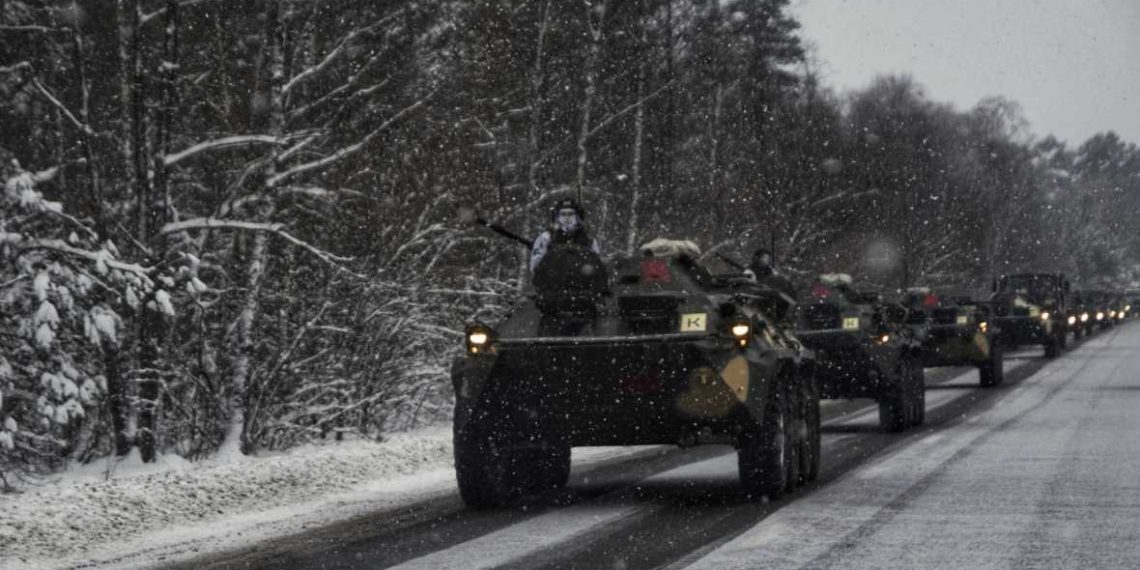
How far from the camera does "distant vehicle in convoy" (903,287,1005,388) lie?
100 feet

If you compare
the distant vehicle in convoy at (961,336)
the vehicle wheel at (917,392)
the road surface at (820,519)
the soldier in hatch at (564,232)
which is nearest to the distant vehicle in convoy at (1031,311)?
the distant vehicle in convoy at (961,336)

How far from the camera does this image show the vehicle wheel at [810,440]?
1388 cm

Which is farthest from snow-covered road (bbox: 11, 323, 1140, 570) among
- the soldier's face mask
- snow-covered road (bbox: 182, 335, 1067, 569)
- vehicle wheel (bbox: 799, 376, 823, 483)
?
the soldier's face mask

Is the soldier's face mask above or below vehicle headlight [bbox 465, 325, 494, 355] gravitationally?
above

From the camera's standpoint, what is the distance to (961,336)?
30.9 meters

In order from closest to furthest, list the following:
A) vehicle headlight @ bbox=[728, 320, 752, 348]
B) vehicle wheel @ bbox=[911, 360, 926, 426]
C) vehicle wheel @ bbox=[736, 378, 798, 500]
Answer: vehicle headlight @ bbox=[728, 320, 752, 348], vehicle wheel @ bbox=[736, 378, 798, 500], vehicle wheel @ bbox=[911, 360, 926, 426]

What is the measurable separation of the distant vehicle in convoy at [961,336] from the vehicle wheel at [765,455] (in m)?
17.6

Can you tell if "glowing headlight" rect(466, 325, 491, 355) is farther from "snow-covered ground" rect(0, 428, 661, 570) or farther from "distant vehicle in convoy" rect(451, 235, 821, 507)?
"snow-covered ground" rect(0, 428, 661, 570)

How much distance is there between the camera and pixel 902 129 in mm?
85375

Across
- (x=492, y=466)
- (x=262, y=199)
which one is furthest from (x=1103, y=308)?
(x=492, y=466)

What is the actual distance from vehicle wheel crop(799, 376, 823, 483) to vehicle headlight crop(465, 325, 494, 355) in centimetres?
292

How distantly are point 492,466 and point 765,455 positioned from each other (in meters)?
1.96

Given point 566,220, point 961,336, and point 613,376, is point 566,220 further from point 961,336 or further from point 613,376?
point 961,336

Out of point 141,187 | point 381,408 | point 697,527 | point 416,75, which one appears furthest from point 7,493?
point 416,75
